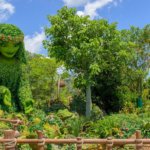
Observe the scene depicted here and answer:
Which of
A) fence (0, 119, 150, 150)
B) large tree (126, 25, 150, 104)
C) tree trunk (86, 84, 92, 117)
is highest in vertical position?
large tree (126, 25, 150, 104)

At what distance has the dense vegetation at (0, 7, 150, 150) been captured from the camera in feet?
46.7

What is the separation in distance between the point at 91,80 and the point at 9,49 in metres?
4.51

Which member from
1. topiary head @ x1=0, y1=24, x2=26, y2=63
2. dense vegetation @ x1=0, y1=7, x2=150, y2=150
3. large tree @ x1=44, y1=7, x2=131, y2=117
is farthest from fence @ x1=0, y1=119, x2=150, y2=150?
large tree @ x1=44, y1=7, x2=131, y2=117

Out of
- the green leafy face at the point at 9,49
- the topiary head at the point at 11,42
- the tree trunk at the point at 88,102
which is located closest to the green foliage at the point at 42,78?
the tree trunk at the point at 88,102

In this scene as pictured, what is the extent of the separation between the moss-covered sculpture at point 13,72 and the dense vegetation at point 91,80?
52cm

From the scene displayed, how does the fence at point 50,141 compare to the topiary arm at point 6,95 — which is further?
the topiary arm at point 6,95

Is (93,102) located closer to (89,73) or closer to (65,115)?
(89,73)

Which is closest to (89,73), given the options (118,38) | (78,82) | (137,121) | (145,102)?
(78,82)

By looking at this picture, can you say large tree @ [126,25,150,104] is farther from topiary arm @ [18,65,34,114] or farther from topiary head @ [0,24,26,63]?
topiary head @ [0,24,26,63]

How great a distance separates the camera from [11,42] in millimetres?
14352

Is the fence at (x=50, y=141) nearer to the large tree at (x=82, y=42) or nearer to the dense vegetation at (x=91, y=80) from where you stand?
the dense vegetation at (x=91, y=80)

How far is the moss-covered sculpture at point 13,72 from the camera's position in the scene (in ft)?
46.9

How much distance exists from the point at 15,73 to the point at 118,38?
16.6 ft

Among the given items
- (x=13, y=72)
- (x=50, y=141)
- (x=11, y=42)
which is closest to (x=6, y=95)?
(x=13, y=72)
